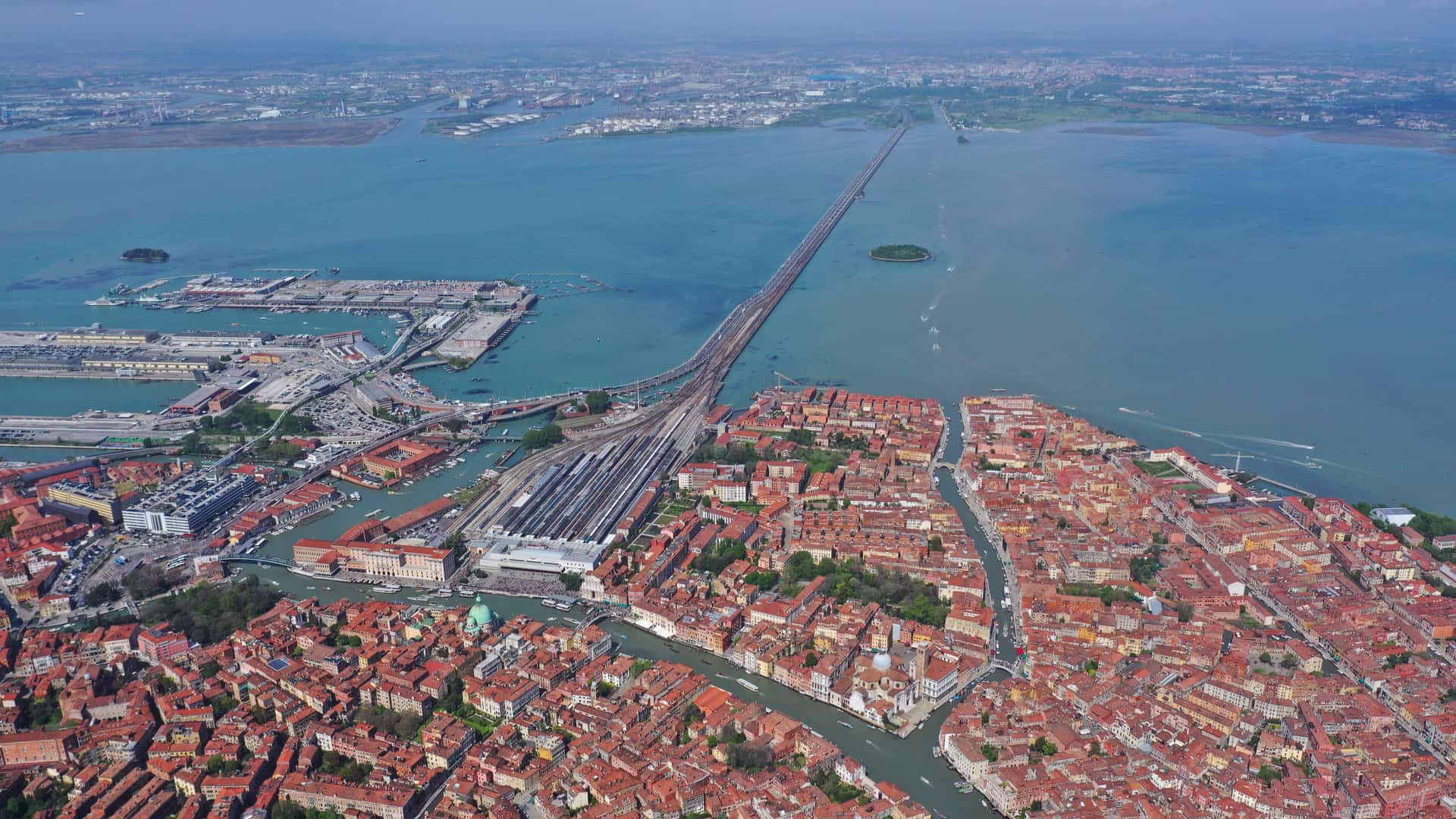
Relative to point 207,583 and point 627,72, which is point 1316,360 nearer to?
point 207,583

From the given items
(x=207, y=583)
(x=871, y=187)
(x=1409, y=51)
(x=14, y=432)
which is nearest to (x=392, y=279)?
(x=14, y=432)

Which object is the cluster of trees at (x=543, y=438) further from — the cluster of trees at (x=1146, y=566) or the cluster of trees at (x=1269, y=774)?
the cluster of trees at (x=1269, y=774)

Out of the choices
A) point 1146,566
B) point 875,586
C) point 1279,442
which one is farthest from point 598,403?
point 1279,442

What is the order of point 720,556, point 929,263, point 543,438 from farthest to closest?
point 929,263, point 543,438, point 720,556

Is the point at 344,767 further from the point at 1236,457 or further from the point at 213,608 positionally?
the point at 1236,457

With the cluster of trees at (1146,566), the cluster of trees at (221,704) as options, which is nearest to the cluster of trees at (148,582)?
the cluster of trees at (221,704)

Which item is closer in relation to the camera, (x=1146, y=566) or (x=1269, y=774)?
(x=1269, y=774)
